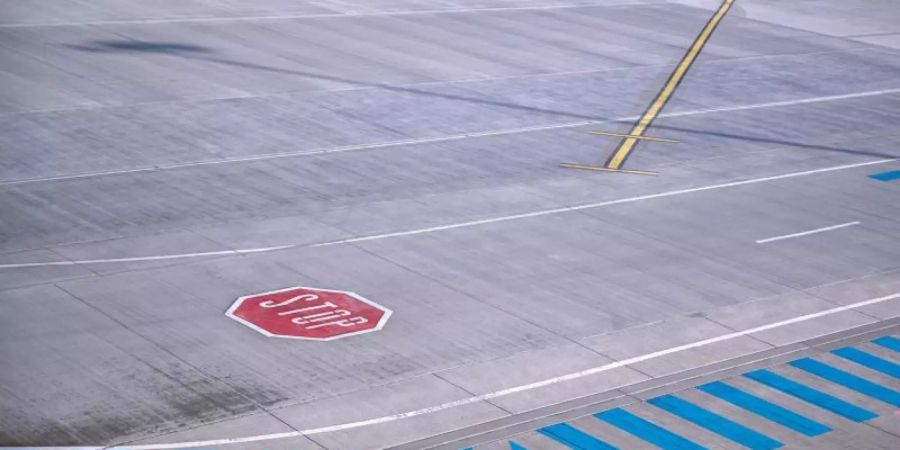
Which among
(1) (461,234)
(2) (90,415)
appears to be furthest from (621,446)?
(1) (461,234)

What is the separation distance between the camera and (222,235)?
29.9 metres

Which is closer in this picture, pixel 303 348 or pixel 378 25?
pixel 303 348

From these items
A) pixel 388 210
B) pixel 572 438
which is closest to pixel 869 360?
pixel 572 438

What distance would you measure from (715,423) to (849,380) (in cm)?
367

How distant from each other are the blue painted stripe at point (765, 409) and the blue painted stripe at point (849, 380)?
6.23 ft

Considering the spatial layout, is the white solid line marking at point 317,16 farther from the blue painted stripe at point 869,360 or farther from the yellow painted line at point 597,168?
the blue painted stripe at point 869,360

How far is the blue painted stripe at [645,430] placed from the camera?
2166 cm

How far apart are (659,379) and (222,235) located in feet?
35.2

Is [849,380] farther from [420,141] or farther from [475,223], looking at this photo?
[420,141]

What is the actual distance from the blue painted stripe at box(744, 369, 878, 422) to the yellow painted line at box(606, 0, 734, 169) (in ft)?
45.1

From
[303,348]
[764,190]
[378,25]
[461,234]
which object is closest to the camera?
[303,348]

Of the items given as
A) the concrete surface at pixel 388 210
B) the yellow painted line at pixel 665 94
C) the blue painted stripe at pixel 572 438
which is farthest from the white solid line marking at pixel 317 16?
the blue painted stripe at pixel 572 438

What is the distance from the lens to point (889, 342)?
26844mm

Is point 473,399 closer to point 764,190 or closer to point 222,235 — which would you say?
point 222,235
